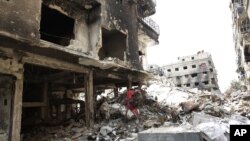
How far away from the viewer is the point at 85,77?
10.9 metres

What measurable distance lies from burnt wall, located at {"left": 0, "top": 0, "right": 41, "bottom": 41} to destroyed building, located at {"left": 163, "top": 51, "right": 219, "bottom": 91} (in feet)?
134

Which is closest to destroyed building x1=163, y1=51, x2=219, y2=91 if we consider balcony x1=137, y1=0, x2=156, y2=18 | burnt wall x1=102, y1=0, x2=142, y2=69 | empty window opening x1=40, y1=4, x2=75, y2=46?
balcony x1=137, y1=0, x2=156, y2=18

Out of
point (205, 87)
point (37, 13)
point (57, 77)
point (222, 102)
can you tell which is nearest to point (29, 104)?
point (57, 77)

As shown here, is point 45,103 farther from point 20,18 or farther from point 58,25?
point 20,18

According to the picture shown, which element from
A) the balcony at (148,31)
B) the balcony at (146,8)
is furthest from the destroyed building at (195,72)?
the balcony at (146,8)

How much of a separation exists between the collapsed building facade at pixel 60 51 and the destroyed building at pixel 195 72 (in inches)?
1255

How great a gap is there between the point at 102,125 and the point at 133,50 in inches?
205

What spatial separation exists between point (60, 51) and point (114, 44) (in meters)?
5.32

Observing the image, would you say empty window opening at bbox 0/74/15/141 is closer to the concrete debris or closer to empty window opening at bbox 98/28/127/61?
the concrete debris

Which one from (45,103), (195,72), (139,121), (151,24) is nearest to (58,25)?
(45,103)

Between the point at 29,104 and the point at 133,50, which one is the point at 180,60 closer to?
the point at 133,50

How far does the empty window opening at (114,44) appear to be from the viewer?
1335 centimetres

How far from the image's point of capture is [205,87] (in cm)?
4525

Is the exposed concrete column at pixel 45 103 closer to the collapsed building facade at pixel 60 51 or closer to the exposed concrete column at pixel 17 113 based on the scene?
the collapsed building facade at pixel 60 51
